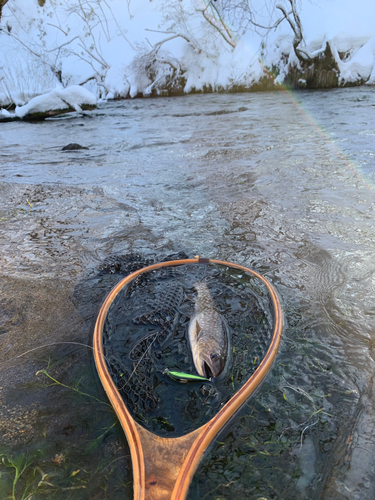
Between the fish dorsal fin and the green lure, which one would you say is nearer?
the green lure

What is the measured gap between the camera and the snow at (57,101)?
13281 mm

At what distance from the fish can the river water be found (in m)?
0.29

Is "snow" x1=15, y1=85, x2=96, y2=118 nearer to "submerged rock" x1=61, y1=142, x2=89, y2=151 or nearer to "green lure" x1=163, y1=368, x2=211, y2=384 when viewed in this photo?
"submerged rock" x1=61, y1=142, x2=89, y2=151

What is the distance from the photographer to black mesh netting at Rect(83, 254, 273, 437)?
1.65m

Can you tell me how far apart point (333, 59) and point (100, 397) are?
19554 mm

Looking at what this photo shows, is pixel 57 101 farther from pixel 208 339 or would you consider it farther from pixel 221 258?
pixel 208 339

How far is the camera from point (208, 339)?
1968 millimetres

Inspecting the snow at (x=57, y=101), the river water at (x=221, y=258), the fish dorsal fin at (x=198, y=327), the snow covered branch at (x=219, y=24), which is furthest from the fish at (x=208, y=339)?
the snow covered branch at (x=219, y=24)

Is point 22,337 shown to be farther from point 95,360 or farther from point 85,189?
point 85,189

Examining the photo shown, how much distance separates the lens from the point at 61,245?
339cm

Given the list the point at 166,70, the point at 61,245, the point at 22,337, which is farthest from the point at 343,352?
the point at 166,70

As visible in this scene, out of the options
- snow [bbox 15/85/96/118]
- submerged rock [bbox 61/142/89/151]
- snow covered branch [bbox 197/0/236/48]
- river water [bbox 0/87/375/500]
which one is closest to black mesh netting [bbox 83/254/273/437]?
river water [bbox 0/87/375/500]

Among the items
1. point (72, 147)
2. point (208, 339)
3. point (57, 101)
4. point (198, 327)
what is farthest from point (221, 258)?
point (57, 101)

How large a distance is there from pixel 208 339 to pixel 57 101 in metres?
14.8
